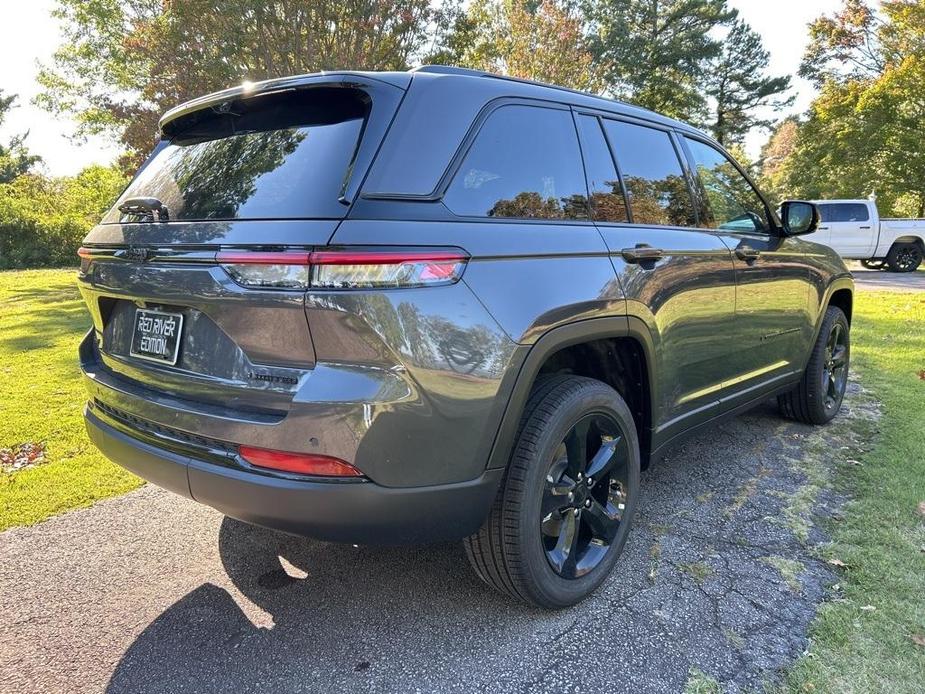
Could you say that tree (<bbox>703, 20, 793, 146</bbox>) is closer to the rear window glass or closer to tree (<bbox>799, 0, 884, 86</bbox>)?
tree (<bbox>799, 0, 884, 86</bbox>)

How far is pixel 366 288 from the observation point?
65.6 inches

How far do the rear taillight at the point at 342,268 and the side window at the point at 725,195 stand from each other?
1951 mm

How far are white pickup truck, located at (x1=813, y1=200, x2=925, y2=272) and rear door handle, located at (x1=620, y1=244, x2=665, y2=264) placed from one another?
→ 1650 centimetres

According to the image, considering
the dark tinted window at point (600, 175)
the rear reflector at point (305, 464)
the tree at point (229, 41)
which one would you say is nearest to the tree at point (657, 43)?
the tree at point (229, 41)

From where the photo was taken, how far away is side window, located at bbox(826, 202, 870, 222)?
54.1 feet

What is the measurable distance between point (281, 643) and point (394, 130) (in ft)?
5.76

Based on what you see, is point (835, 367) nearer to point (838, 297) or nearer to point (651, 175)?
point (838, 297)

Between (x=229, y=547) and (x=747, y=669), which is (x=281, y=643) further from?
(x=747, y=669)

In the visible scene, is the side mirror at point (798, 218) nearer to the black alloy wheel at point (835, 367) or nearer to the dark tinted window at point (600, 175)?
the black alloy wheel at point (835, 367)

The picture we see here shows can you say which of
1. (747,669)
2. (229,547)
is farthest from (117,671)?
(747,669)

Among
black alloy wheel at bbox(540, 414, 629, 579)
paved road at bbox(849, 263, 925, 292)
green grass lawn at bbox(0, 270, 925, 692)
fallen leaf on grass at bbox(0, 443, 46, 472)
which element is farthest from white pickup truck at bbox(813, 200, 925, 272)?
fallen leaf on grass at bbox(0, 443, 46, 472)

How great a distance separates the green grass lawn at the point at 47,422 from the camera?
3195mm

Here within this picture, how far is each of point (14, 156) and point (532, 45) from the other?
Result: 161 feet

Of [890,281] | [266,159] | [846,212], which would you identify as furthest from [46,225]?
[890,281]
